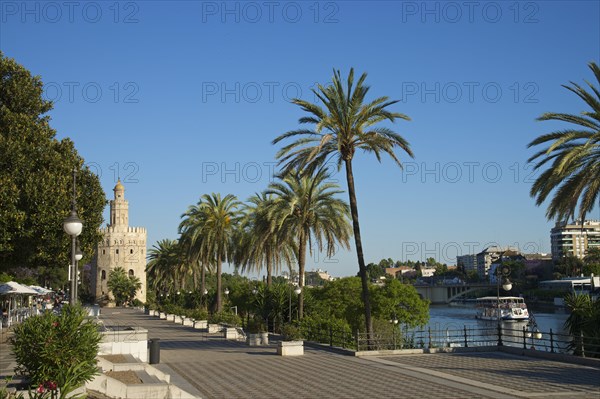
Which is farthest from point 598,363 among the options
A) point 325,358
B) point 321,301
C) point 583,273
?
point 583,273

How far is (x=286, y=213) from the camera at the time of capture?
34000mm

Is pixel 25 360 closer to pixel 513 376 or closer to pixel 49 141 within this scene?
pixel 513 376

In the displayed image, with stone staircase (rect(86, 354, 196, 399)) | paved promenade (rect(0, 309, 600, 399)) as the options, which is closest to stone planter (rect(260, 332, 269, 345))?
paved promenade (rect(0, 309, 600, 399))

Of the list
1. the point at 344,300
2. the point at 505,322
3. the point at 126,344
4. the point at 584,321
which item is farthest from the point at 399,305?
the point at 505,322

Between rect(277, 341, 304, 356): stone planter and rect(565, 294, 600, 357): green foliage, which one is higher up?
rect(565, 294, 600, 357): green foliage

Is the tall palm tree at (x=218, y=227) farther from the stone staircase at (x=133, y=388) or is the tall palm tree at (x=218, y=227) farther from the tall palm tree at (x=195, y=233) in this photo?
the stone staircase at (x=133, y=388)

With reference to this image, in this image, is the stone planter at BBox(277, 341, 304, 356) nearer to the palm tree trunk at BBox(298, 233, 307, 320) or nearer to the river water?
the palm tree trunk at BBox(298, 233, 307, 320)

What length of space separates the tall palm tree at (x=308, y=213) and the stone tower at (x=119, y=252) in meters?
79.9

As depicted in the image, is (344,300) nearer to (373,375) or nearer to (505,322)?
(373,375)

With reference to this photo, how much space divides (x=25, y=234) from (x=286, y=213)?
1351cm

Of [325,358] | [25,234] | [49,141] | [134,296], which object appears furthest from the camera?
[134,296]

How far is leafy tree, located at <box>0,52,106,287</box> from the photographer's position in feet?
80.8

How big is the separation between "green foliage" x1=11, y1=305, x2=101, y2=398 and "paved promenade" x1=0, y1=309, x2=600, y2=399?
3.48 m

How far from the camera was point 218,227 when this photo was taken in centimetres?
4634
